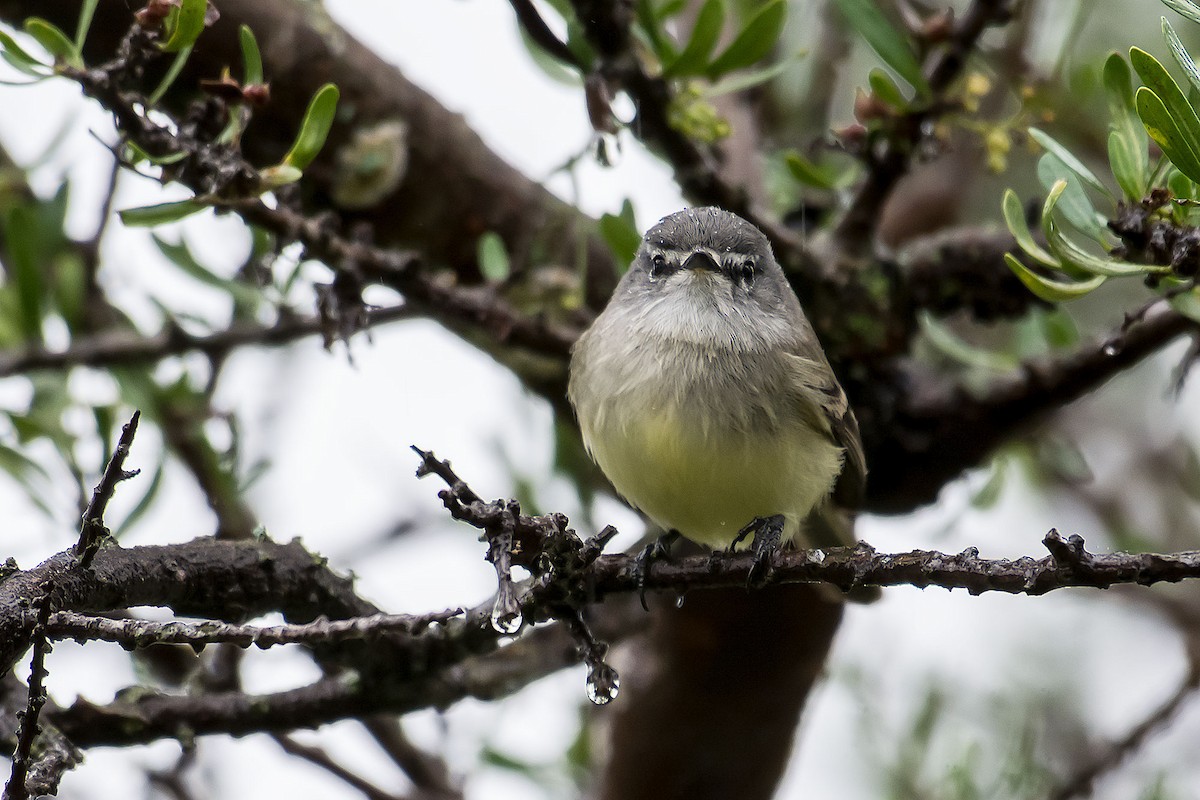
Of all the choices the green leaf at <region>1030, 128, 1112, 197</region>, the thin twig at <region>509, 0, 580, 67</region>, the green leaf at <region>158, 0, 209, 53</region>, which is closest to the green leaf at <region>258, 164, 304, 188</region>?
the green leaf at <region>158, 0, 209, 53</region>

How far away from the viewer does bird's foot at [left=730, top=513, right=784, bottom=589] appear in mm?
2178

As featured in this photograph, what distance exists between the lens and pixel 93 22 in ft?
9.14

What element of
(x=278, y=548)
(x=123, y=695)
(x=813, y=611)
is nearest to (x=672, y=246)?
(x=813, y=611)

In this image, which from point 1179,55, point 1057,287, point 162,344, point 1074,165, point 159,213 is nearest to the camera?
point 1179,55

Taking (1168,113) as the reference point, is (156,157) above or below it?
below

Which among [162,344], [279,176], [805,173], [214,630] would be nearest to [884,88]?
[805,173]

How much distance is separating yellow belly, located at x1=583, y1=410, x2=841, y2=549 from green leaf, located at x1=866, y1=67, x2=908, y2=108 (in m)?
0.83

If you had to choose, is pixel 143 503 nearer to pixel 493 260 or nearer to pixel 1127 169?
pixel 493 260

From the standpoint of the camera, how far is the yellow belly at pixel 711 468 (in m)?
2.97

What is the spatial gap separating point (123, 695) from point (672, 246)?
5.86 feet

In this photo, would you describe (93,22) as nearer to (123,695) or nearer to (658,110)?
(658,110)

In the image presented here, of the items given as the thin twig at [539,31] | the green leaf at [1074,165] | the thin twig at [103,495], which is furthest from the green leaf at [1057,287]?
the thin twig at [103,495]

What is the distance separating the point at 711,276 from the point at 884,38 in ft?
2.97

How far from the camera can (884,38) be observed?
2.67 metres
